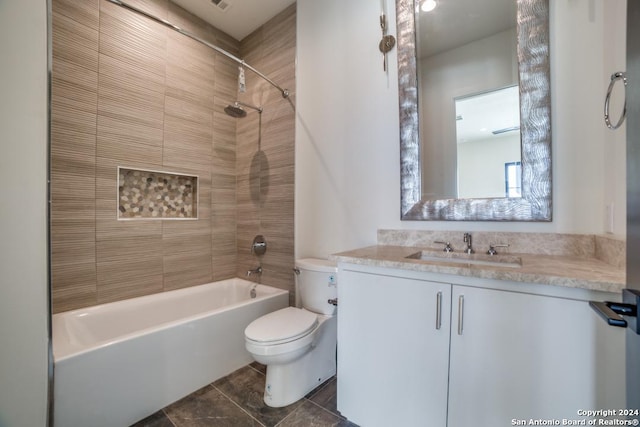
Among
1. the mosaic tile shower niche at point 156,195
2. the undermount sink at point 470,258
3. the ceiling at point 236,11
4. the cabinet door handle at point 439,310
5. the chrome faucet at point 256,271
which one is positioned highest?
the ceiling at point 236,11

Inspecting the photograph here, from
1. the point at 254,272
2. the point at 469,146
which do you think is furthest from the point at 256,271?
the point at 469,146

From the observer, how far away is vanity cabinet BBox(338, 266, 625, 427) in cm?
78

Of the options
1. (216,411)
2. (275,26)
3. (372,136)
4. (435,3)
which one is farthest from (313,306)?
(275,26)

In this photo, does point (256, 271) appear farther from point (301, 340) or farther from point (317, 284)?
point (301, 340)

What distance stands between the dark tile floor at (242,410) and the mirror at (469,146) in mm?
1228

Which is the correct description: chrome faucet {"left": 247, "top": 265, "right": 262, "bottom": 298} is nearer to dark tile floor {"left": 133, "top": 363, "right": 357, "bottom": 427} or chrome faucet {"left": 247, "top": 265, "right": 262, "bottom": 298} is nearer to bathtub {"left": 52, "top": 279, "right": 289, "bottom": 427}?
bathtub {"left": 52, "top": 279, "right": 289, "bottom": 427}

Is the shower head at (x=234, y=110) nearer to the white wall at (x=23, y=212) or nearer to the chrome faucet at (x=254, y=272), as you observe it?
the white wall at (x=23, y=212)

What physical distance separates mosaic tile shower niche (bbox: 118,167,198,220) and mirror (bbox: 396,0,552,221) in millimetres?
1927

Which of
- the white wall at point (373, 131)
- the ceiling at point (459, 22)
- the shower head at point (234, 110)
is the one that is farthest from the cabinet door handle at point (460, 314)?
the shower head at point (234, 110)

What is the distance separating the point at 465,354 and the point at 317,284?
1.00 m

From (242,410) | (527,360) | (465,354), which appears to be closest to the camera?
(527,360)

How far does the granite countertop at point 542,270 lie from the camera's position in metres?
0.76

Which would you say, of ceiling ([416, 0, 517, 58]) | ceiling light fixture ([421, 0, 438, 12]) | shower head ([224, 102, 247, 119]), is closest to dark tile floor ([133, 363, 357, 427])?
shower head ([224, 102, 247, 119])

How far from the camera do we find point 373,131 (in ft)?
5.72
